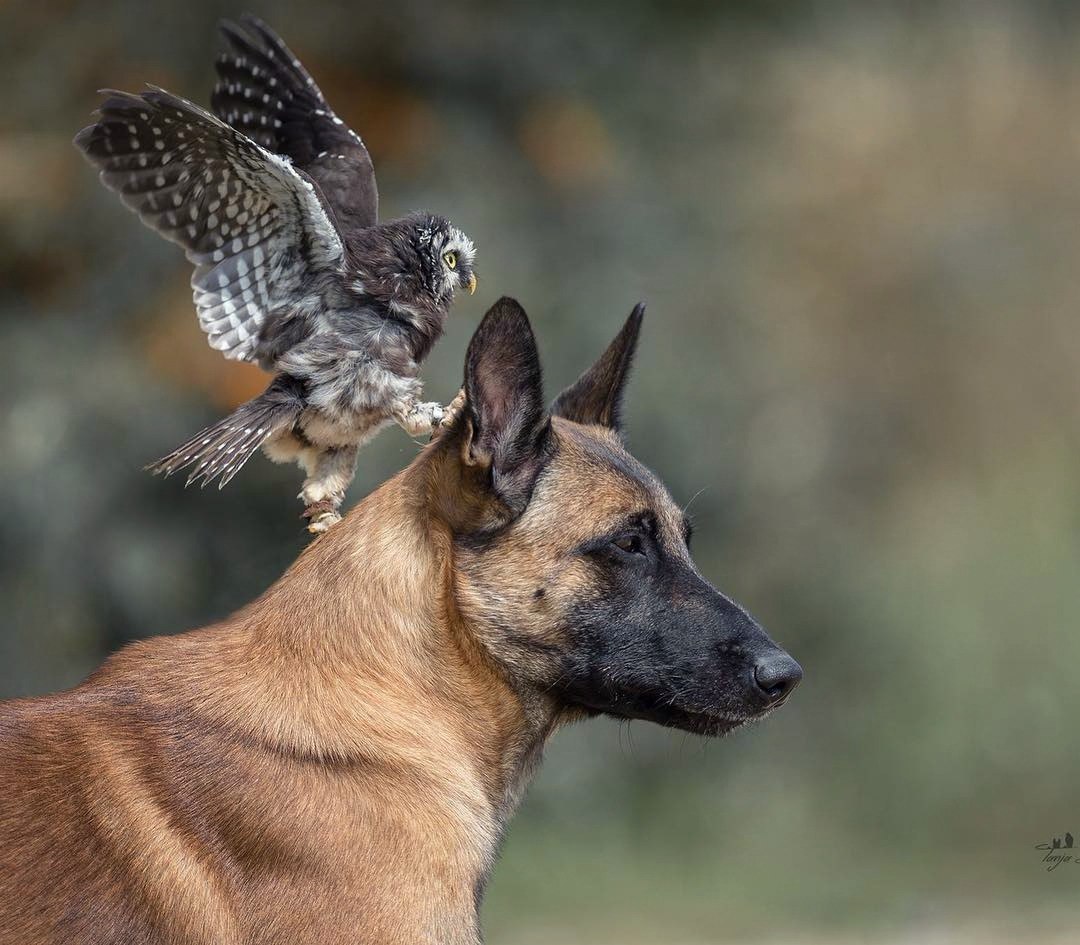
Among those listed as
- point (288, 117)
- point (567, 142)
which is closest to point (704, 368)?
point (567, 142)

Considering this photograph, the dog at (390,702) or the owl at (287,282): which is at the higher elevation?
the owl at (287,282)

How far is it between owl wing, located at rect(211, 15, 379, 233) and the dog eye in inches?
56.4

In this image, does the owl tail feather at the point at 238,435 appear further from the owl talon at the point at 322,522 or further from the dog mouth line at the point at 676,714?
the dog mouth line at the point at 676,714


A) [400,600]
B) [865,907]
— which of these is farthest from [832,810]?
[400,600]

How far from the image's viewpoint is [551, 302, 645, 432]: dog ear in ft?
14.8

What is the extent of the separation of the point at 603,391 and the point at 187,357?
16.9 ft

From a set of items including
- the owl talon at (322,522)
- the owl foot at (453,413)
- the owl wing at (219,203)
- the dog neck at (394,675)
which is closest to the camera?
the dog neck at (394,675)

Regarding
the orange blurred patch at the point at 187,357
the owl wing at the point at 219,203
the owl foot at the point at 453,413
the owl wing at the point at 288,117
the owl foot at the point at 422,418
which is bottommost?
the owl foot at the point at 453,413

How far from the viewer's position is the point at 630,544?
12.8 feet

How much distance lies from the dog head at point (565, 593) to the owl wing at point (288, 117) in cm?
118

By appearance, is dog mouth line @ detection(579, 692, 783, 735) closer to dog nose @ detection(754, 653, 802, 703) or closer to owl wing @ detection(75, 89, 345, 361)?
dog nose @ detection(754, 653, 802, 703)

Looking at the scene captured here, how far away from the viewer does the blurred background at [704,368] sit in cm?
918

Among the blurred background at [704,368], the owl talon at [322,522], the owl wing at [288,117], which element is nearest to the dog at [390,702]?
the owl talon at [322,522]

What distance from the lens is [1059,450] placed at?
11.4 metres
